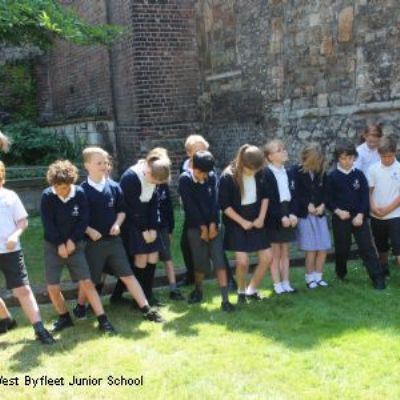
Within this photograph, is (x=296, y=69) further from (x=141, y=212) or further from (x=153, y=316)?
(x=153, y=316)

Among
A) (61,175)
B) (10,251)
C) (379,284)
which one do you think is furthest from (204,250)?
(379,284)

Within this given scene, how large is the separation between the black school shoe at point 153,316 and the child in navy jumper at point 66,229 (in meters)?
0.41

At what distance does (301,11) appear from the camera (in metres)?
10.5

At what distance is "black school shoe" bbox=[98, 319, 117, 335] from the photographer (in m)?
5.23

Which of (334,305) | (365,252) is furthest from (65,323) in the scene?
(365,252)

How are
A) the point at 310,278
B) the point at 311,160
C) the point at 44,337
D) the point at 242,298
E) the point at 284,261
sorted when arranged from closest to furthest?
the point at 44,337, the point at 242,298, the point at 311,160, the point at 284,261, the point at 310,278

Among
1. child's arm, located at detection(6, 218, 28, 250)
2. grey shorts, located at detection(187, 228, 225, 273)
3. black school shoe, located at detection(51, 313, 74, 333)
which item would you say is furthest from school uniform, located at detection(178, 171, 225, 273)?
child's arm, located at detection(6, 218, 28, 250)

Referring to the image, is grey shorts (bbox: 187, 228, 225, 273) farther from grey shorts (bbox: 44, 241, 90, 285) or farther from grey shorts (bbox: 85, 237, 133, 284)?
grey shorts (bbox: 44, 241, 90, 285)

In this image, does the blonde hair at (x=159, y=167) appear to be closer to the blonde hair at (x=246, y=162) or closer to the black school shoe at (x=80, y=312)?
the blonde hair at (x=246, y=162)

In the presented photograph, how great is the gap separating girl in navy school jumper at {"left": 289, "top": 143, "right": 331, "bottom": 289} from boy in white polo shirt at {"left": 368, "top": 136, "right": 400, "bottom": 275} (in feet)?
2.01

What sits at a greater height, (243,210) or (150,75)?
(150,75)

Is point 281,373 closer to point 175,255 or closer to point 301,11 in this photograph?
point 175,255

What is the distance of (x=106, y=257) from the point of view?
218 inches

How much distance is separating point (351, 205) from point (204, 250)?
66.8 inches
